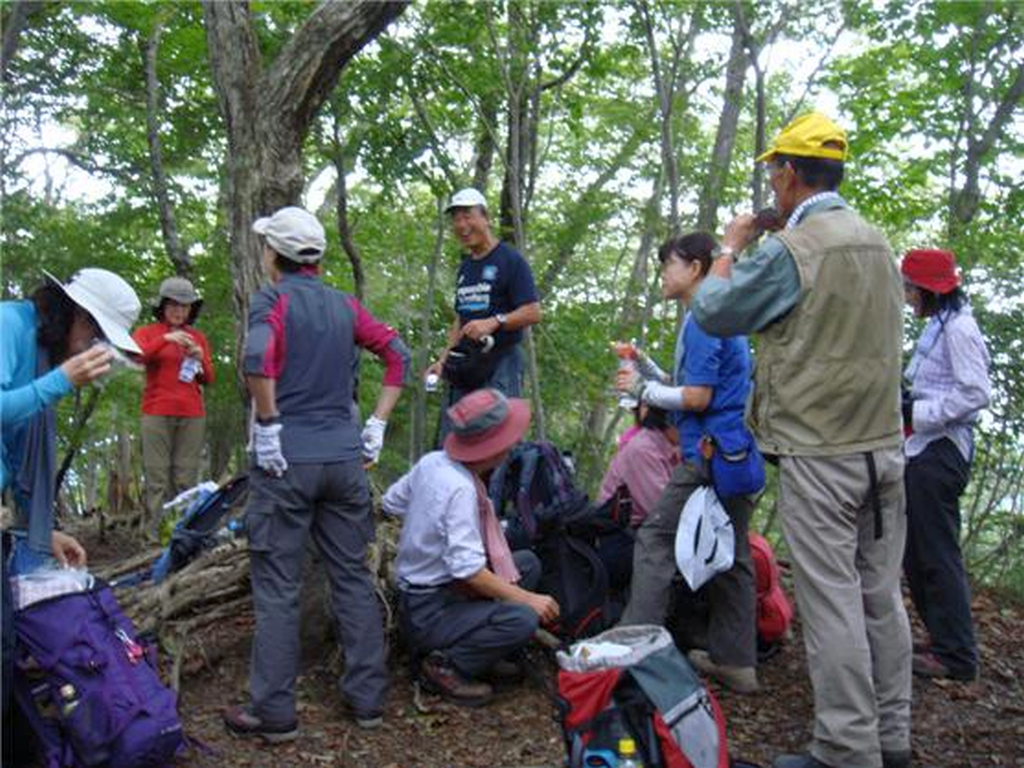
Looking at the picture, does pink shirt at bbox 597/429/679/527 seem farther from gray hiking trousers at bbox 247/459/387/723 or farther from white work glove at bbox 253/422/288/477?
white work glove at bbox 253/422/288/477

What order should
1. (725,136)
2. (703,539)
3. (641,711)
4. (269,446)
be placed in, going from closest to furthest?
A: 1. (641,711)
2. (269,446)
3. (703,539)
4. (725,136)

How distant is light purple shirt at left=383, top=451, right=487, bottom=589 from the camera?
4215mm

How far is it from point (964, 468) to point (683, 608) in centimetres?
151

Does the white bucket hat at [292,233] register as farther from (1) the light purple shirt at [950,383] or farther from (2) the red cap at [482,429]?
(1) the light purple shirt at [950,383]

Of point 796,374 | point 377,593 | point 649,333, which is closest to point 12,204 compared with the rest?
point 649,333

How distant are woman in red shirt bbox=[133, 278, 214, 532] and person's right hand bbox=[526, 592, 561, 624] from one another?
415 centimetres

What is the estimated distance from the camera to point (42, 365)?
3.35 metres

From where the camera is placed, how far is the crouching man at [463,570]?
4.26m

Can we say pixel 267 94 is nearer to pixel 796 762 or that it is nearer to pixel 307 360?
pixel 307 360

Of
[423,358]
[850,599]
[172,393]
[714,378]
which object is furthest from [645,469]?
[423,358]

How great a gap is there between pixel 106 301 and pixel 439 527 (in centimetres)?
170

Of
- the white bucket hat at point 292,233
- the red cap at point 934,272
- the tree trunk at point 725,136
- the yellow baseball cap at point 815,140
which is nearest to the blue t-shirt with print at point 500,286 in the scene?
the white bucket hat at point 292,233

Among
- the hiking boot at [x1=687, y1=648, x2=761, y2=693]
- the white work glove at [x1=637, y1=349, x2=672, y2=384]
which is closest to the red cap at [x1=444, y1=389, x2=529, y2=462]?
the white work glove at [x1=637, y1=349, x2=672, y2=384]

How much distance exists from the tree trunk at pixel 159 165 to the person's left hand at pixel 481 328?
560 centimetres
